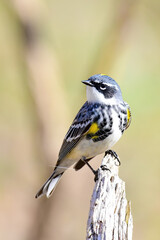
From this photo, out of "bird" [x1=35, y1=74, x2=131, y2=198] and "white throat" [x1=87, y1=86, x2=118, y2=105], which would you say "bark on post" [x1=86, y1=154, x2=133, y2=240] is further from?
"white throat" [x1=87, y1=86, x2=118, y2=105]

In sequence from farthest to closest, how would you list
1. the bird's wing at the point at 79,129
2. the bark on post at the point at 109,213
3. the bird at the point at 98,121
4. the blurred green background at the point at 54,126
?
the blurred green background at the point at 54,126 → the bird's wing at the point at 79,129 → the bird at the point at 98,121 → the bark on post at the point at 109,213

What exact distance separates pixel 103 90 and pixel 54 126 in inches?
155

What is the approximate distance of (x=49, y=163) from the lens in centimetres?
852

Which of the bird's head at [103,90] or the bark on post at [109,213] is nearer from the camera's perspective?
the bark on post at [109,213]

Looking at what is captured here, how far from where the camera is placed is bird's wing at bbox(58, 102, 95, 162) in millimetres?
5043

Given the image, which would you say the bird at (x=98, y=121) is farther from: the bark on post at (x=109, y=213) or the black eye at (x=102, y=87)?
the bark on post at (x=109, y=213)

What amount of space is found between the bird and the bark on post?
83cm

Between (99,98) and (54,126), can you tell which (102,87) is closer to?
(99,98)

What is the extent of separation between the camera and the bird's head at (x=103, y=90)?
507cm

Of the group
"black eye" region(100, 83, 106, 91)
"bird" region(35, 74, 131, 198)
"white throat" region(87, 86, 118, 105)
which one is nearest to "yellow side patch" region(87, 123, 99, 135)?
"bird" region(35, 74, 131, 198)

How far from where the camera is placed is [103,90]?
509 cm

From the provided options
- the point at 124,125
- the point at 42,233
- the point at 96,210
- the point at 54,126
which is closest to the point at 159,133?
the point at 54,126

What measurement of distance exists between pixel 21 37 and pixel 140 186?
3358 millimetres

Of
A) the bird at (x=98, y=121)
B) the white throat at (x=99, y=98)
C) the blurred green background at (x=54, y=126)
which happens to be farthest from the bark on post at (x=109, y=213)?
the blurred green background at (x=54, y=126)
